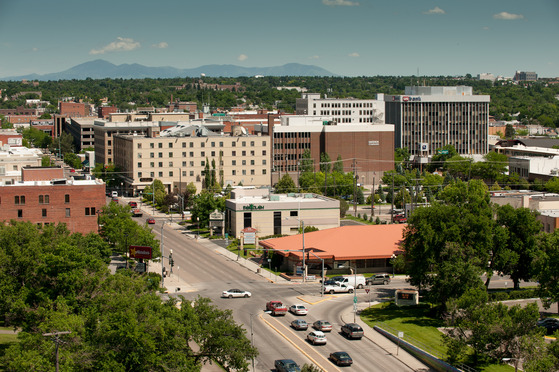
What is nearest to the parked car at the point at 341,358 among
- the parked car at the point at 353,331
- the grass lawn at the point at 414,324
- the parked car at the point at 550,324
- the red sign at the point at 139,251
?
the parked car at the point at 353,331

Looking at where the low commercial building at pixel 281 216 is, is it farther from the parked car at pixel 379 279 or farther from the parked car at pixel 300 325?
the parked car at pixel 300 325

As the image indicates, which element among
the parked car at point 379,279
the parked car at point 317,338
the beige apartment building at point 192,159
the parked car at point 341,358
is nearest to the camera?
the parked car at point 341,358

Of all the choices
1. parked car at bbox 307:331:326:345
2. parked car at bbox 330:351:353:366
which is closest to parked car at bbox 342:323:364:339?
parked car at bbox 307:331:326:345

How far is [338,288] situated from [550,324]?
21386 mm

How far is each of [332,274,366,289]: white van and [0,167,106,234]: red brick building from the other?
2814 centimetres

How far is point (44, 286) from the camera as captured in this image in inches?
2151

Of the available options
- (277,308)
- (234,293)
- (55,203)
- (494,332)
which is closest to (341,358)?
(494,332)

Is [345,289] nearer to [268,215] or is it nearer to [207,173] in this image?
[268,215]

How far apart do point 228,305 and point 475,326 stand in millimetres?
24074

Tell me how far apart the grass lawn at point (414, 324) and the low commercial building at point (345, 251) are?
14584 millimetres

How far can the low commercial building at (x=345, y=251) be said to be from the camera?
86125 mm

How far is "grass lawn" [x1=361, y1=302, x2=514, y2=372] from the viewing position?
2261 inches

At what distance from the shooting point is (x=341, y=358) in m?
53.5

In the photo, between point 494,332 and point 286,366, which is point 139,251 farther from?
point 494,332
